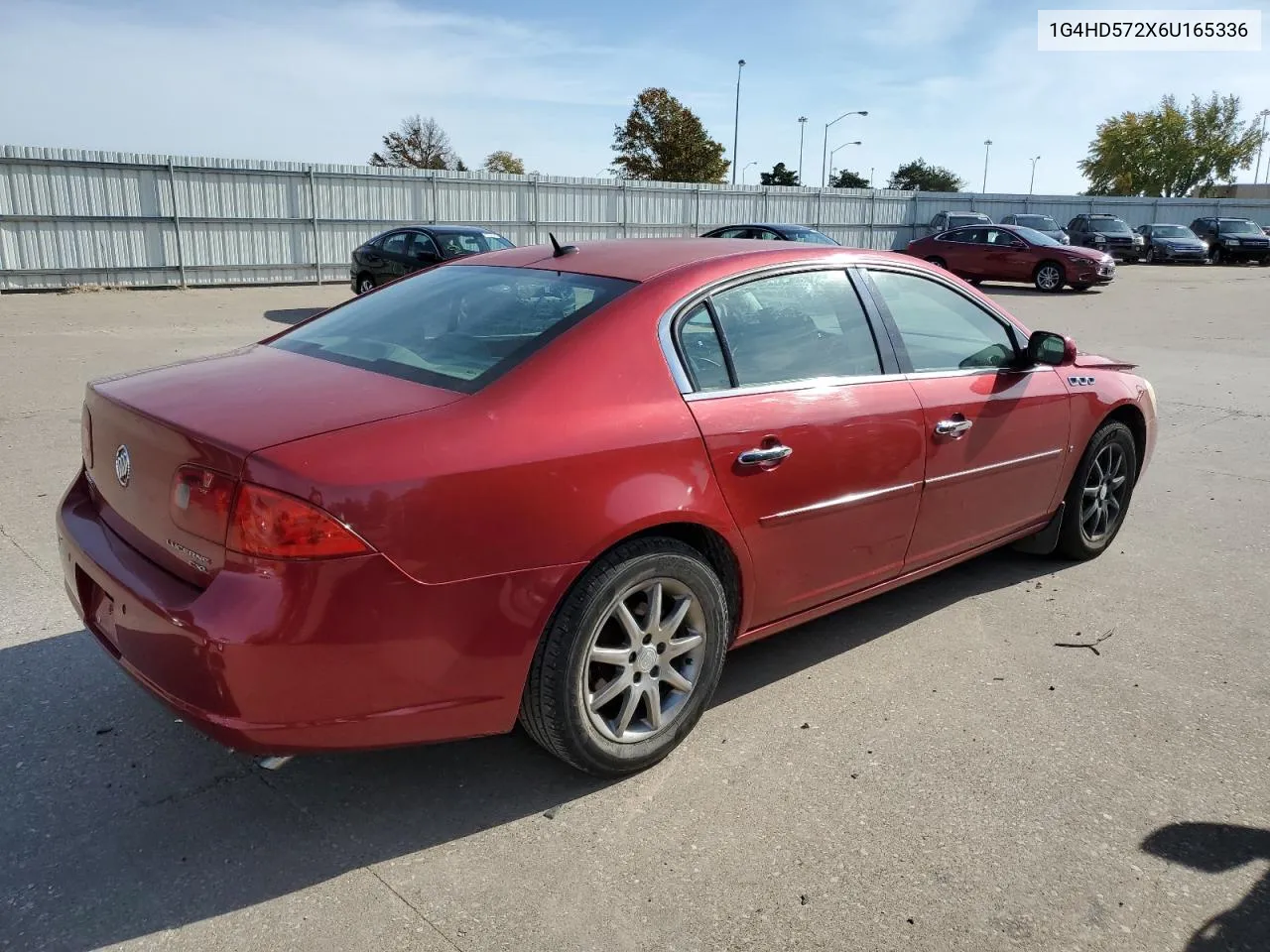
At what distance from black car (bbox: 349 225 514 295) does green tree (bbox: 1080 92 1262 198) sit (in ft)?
217

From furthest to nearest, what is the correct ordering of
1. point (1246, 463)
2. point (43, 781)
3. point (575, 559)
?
point (1246, 463) < point (43, 781) < point (575, 559)

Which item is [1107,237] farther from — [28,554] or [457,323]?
[28,554]

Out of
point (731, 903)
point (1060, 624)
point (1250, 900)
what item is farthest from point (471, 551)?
point (1060, 624)

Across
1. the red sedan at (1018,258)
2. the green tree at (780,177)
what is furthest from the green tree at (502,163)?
the red sedan at (1018,258)

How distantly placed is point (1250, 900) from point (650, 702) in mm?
1651

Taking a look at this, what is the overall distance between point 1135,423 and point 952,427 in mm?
1845

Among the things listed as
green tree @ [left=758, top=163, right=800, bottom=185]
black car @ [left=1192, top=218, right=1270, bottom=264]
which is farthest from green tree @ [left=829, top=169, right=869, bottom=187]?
black car @ [left=1192, top=218, right=1270, bottom=264]

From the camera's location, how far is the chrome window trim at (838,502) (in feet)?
10.5

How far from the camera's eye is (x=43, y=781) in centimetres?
287

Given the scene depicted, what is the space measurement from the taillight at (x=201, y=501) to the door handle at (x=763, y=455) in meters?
1.49

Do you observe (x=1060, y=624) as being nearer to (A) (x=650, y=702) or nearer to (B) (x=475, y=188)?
(A) (x=650, y=702)

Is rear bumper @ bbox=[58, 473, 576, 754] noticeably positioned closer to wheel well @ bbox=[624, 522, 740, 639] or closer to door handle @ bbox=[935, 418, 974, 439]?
wheel well @ bbox=[624, 522, 740, 639]

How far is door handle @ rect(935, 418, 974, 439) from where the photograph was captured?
3.74m

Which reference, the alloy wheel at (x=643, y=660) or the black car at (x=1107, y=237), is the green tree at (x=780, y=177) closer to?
the black car at (x=1107, y=237)
